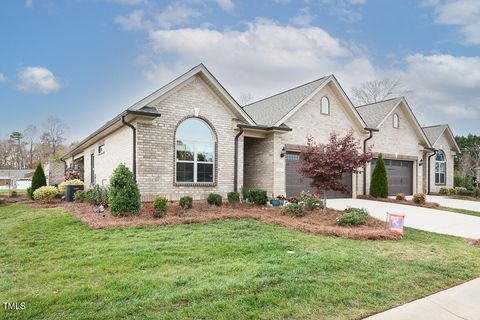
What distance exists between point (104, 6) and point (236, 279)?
1200 centimetres

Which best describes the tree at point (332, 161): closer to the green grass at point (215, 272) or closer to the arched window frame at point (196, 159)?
the green grass at point (215, 272)

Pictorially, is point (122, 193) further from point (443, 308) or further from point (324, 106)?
point (324, 106)

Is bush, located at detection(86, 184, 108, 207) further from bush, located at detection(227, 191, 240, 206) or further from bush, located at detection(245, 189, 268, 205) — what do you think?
bush, located at detection(245, 189, 268, 205)

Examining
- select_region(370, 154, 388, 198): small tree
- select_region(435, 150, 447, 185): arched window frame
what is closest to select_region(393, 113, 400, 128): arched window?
select_region(370, 154, 388, 198): small tree

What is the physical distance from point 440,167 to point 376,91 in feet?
59.1

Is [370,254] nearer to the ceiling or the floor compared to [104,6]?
nearer to the floor

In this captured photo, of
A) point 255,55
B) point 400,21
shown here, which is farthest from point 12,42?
point 400,21

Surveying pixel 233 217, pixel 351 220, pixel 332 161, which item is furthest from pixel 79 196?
pixel 351 220

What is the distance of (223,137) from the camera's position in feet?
44.4

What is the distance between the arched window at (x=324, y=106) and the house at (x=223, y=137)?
0.18 ft

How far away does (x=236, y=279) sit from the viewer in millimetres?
4438

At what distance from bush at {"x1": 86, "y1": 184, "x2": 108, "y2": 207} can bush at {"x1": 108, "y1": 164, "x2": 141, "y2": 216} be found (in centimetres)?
225

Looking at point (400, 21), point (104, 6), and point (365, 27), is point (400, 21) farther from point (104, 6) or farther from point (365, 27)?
point (104, 6)

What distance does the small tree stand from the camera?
59.5 feet
